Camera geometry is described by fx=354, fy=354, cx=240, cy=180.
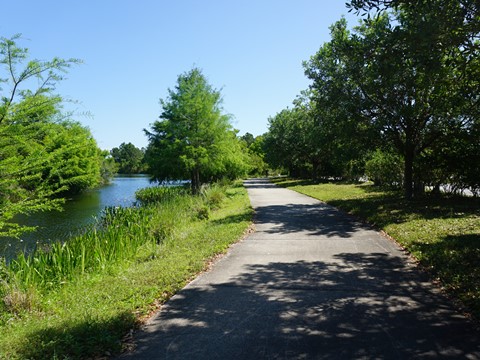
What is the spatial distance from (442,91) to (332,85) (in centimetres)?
638

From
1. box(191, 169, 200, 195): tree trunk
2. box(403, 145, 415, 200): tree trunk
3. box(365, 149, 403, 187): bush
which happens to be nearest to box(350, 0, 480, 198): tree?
box(403, 145, 415, 200): tree trunk

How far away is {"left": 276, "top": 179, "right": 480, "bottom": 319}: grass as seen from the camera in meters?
5.81

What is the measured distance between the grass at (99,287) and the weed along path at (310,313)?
40cm

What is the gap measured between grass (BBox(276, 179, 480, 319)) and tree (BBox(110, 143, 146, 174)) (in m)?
117

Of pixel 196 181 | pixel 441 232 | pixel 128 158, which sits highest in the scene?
pixel 128 158

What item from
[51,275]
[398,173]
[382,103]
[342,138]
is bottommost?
[51,275]

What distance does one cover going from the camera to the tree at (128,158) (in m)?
133

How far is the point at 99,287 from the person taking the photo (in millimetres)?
5977

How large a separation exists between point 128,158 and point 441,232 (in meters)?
141

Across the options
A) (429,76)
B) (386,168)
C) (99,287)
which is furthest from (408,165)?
(99,287)

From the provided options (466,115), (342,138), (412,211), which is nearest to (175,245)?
(412,211)

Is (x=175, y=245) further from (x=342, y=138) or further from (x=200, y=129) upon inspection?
(x=200, y=129)

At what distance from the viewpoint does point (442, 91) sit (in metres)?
9.38

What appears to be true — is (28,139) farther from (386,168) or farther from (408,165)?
(386,168)
